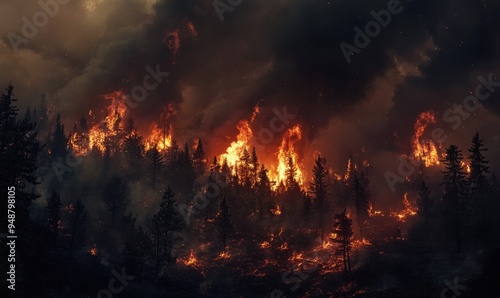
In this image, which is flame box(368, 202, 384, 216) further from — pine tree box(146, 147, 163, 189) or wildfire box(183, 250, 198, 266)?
pine tree box(146, 147, 163, 189)

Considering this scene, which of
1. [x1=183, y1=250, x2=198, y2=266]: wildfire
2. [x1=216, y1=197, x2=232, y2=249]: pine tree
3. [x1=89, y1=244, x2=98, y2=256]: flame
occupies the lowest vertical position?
[x1=183, y1=250, x2=198, y2=266]: wildfire

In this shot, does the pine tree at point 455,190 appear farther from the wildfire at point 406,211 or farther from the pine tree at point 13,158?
the pine tree at point 13,158

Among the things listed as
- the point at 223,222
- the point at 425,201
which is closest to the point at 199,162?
the point at 223,222

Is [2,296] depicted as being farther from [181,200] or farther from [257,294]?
[181,200]

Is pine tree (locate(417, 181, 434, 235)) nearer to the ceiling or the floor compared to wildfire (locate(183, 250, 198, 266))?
nearer to the ceiling

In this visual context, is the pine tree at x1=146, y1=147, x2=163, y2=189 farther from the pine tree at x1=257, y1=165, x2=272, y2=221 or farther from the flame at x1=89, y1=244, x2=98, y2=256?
the flame at x1=89, y1=244, x2=98, y2=256

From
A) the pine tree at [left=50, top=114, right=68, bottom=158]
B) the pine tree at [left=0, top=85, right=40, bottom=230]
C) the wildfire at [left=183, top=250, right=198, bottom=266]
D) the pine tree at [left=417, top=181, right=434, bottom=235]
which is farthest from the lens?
the pine tree at [left=50, top=114, right=68, bottom=158]

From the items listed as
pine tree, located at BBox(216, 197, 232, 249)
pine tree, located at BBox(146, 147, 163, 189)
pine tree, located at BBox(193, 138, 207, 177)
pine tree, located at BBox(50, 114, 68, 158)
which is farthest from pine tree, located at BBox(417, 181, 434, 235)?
pine tree, located at BBox(50, 114, 68, 158)

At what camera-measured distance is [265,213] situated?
325ft

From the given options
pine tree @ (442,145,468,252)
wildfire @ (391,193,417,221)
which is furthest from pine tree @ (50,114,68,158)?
pine tree @ (442,145,468,252)

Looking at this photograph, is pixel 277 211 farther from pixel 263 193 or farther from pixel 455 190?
pixel 455 190

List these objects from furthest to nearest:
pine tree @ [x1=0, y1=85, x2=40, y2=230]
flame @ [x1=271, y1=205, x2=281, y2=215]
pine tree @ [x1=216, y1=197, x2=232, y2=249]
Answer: flame @ [x1=271, y1=205, x2=281, y2=215], pine tree @ [x1=216, y1=197, x2=232, y2=249], pine tree @ [x1=0, y1=85, x2=40, y2=230]

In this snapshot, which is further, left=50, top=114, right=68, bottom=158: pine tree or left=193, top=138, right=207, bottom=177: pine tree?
left=50, top=114, right=68, bottom=158: pine tree

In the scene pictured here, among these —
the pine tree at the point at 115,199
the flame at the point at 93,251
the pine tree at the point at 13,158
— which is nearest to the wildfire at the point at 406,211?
the pine tree at the point at 115,199
